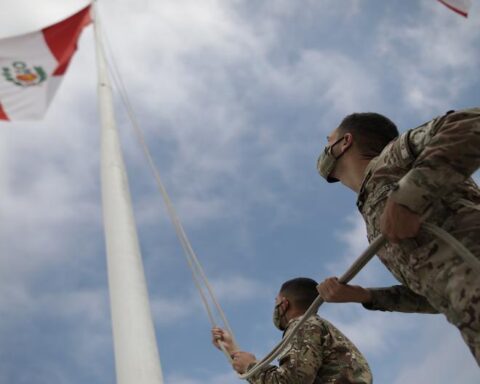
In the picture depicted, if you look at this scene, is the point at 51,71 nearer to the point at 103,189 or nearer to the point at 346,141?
the point at 103,189

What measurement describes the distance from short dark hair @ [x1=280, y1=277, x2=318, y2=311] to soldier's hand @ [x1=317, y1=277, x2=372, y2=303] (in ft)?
5.21

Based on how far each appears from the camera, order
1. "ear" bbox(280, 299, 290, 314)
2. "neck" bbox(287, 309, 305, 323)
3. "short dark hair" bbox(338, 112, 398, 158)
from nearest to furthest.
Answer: "short dark hair" bbox(338, 112, 398, 158) → "neck" bbox(287, 309, 305, 323) → "ear" bbox(280, 299, 290, 314)

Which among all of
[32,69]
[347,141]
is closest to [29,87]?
[32,69]

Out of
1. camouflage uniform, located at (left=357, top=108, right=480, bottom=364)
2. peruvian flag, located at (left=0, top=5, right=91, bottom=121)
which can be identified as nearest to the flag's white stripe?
peruvian flag, located at (left=0, top=5, right=91, bottom=121)

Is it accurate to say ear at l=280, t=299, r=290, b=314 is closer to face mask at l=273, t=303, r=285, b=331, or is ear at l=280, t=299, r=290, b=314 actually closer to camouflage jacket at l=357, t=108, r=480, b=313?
face mask at l=273, t=303, r=285, b=331

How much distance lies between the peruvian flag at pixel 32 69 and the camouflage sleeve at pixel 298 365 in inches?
398

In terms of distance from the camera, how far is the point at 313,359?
4539 mm

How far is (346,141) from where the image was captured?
141 inches

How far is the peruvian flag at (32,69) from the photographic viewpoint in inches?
504

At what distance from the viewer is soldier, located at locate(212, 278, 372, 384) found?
446cm

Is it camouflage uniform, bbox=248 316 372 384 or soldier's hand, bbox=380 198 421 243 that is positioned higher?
soldier's hand, bbox=380 198 421 243

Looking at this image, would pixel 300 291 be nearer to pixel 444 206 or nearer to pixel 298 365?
pixel 298 365

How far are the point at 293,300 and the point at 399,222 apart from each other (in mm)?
2772

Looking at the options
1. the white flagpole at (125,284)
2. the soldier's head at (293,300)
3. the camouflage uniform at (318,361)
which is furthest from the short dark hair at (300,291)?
the white flagpole at (125,284)
